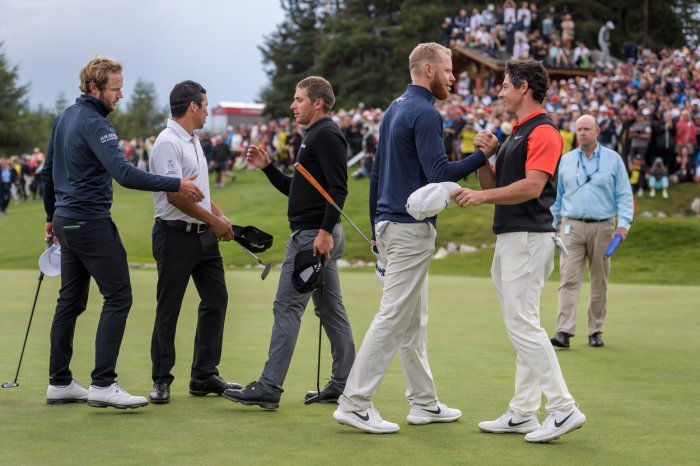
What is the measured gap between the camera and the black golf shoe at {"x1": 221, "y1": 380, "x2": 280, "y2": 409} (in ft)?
24.1

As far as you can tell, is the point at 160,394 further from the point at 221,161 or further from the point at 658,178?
the point at 221,161

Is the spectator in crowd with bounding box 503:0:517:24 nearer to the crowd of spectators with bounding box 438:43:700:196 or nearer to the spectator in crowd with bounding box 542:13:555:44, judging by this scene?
the spectator in crowd with bounding box 542:13:555:44

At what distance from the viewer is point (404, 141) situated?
683 cm

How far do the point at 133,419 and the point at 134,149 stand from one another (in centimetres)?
4277

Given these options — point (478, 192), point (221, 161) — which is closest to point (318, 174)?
point (478, 192)

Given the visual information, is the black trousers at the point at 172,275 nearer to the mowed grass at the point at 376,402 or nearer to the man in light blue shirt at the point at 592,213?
the mowed grass at the point at 376,402

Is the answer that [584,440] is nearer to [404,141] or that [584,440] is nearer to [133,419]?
[404,141]

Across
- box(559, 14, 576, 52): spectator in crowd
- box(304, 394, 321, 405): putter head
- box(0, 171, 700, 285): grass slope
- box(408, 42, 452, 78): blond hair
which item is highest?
box(559, 14, 576, 52): spectator in crowd

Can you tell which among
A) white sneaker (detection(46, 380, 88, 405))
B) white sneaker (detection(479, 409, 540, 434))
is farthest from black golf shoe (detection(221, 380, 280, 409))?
white sneaker (detection(479, 409, 540, 434))

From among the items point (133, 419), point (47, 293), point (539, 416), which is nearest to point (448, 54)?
point (539, 416)

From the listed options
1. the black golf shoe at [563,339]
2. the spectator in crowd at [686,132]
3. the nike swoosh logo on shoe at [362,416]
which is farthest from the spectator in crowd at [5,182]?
the nike swoosh logo on shoe at [362,416]

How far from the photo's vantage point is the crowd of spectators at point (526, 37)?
47094mm

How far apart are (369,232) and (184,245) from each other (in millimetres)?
22457

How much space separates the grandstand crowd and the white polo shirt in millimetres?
22804
